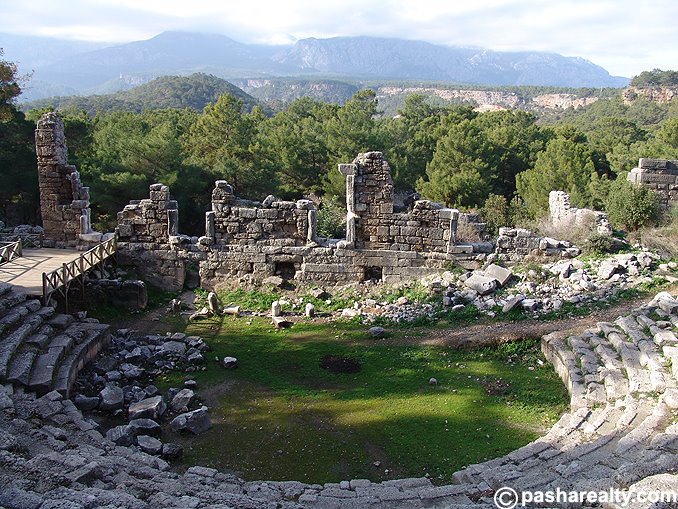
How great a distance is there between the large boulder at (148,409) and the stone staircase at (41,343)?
121 cm

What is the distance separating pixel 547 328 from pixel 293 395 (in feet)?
19.5

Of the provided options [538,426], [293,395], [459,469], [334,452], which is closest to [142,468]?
[334,452]

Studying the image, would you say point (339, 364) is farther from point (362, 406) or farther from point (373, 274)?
point (373, 274)

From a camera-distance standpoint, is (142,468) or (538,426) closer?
(142,468)

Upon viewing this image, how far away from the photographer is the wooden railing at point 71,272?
497 inches

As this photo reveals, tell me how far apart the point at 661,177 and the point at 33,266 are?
62.1 ft

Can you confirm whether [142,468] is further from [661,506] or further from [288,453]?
[661,506]

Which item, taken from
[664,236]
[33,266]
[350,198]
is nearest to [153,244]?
[33,266]

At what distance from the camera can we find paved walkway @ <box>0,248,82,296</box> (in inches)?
519

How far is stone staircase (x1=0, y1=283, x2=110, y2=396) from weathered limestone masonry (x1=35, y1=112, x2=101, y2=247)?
178 inches

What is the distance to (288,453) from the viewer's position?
30.2ft

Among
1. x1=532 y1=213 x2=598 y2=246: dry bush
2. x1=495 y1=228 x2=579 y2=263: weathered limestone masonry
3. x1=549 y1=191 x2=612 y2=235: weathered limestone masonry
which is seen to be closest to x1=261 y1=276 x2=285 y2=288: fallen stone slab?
x1=495 y1=228 x2=579 y2=263: weathered limestone masonry

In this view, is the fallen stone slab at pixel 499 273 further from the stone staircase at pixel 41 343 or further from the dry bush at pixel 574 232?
the stone staircase at pixel 41 343

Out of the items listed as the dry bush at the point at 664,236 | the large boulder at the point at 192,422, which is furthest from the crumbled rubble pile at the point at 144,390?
the dry bush at the point at 664,236
